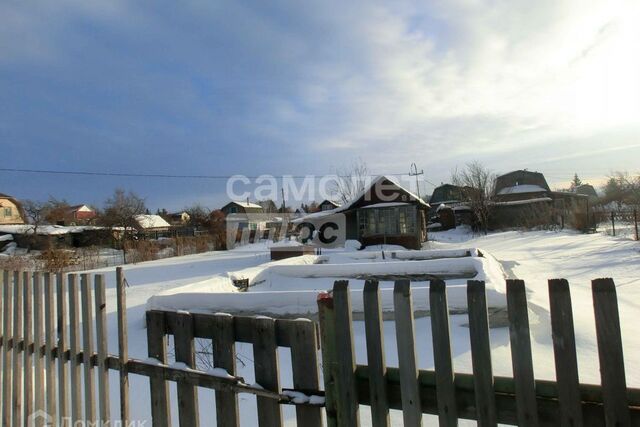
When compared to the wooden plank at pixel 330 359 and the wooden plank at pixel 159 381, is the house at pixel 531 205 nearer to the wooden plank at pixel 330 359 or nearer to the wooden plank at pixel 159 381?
the wooden plank at pixel 330 359

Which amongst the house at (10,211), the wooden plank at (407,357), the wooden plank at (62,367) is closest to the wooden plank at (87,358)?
the wooden plank at (62,367)

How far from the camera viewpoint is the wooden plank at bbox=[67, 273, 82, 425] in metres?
2.52

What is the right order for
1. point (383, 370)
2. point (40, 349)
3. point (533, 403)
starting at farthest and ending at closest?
point (40, 349) → point (383, 370) → point (533, 403)

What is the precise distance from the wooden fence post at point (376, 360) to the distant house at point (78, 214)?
57446 millimetres

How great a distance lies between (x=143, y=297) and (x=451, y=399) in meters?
8.90

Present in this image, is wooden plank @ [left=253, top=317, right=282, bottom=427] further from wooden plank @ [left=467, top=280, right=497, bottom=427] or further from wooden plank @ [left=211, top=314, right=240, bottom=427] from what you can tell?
wooden plank @ [left=467, top=280, right=497, bottom=427]

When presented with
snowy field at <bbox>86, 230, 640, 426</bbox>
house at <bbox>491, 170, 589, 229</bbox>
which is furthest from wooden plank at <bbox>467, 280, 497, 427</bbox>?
house at <bbox>491, 170, 589, 229</bbox>

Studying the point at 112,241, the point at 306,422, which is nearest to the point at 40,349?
the point at 306,422

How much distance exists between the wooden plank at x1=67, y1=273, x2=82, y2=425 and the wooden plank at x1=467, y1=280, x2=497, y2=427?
2.39 m

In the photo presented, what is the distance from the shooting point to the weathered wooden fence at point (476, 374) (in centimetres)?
136

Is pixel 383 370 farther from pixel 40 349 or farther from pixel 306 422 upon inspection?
pixel 40 349

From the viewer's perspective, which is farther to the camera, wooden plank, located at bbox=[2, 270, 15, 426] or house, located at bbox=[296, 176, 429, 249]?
house, located at bbox=[296, 176, 429, 249]

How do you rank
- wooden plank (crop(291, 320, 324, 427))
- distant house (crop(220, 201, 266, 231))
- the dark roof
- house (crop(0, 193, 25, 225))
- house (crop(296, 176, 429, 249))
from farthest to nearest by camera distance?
the dark roof
house (crop(0, 193, 25, 225))
distant house (crop(220, 201, 266, 231))
house (crop(296, 176, 429, 249))
wooden plank (crop(291, 320, 324, 427))

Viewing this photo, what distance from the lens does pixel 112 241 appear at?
36719 millimetres
